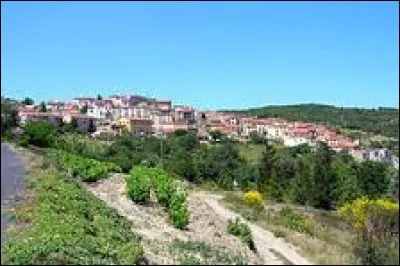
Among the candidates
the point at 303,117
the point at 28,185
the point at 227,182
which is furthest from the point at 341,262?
the point at 303,117

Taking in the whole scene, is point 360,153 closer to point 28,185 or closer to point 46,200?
point 28,185

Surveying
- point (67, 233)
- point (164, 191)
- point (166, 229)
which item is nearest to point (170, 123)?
point (164, 191)

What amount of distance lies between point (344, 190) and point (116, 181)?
3166cm

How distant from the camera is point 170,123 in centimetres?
14375

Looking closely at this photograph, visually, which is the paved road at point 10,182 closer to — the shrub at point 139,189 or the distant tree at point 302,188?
the shrub at point 139,189

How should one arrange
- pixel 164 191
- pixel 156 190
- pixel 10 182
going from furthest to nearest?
pixel 10 182
pixel 156 190
pixel 164 191

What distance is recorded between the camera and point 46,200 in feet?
69.5

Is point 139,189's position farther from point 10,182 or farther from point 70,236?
point 70,236

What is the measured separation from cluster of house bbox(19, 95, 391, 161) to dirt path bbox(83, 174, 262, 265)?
61.7m

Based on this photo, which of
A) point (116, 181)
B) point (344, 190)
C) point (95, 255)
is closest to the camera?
point (95, 255)

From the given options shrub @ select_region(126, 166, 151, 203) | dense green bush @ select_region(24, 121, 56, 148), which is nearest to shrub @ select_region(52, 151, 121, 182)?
shrub @ select_region(126, 166, 151, 203)

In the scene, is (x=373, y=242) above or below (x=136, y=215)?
above

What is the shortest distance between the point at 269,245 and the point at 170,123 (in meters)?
131

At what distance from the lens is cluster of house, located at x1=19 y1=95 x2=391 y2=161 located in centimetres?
11289
